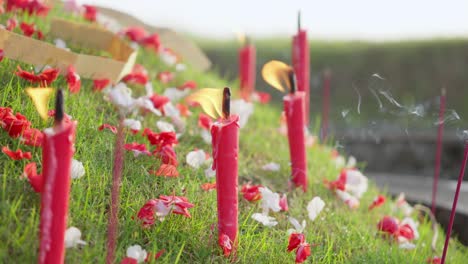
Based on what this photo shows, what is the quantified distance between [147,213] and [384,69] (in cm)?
515

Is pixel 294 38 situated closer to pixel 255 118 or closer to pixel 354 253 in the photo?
pixel 255 118

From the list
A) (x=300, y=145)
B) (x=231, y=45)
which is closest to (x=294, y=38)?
(x=300, y=145)

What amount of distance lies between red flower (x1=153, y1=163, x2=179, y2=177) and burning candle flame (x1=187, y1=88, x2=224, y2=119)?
0.31m

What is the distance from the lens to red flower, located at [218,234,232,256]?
64.3 inches

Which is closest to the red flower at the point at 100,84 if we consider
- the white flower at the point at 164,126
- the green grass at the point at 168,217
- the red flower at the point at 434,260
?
the green grass at the point at 168,217

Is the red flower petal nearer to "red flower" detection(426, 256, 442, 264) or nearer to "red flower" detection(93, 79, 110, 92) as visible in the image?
"red flower" detection(93, 79, 110, 92)

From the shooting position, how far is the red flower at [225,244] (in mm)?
1634

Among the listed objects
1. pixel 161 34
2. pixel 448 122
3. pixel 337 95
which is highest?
pixel 161 34

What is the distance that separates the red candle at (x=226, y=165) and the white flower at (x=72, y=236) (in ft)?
1.16

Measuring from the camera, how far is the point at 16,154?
5.36ft

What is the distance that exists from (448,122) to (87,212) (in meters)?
1.10

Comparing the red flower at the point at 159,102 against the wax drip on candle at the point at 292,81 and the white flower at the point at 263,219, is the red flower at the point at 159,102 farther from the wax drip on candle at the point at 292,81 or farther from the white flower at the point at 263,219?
the white flower at the point at 263,219

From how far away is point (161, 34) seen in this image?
3082mm

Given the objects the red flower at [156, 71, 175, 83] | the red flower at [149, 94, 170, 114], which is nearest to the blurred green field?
the red flower at [156, 71, 175, 83]
